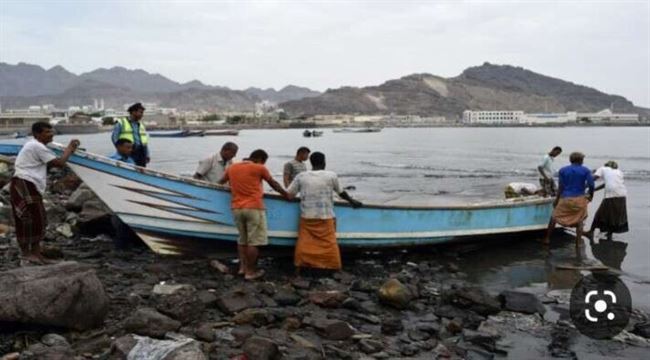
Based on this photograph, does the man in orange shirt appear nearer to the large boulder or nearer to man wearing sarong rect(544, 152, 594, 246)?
the large boulder

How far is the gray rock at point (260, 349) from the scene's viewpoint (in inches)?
213

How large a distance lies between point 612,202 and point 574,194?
1654 millimetres

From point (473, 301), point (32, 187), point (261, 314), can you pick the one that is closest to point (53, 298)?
point (261, 314)

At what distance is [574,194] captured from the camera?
11.4m

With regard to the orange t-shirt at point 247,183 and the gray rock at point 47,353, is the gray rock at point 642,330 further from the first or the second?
the gray rock at point 47,353

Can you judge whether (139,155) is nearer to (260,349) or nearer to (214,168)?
(214,168)

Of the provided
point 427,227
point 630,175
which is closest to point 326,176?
point 427,227

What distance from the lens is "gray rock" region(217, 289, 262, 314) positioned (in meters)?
6.74

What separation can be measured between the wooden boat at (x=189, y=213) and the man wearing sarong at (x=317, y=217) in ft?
1.35

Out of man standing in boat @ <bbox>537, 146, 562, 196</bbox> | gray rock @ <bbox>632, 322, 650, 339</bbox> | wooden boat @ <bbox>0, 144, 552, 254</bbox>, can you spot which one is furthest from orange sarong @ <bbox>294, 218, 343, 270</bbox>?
man standing in boat @ <bbox>537, 146, 562, 196</bbox>

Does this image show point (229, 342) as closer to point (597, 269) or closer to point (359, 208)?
point (359, 208)

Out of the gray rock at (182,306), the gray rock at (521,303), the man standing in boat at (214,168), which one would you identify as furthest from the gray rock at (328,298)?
the man standing in boat at (214,168)

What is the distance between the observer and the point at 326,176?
8.45 meters

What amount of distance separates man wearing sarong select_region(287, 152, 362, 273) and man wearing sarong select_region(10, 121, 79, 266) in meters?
3.23
